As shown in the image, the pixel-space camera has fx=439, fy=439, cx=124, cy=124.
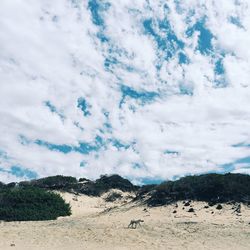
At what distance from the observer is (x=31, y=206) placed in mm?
42344

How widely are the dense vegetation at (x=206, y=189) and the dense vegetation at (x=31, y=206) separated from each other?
9060 millimetres

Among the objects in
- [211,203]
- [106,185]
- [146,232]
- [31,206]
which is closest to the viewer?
[146,232]

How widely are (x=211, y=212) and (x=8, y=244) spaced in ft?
53.0

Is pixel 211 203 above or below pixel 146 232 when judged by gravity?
above

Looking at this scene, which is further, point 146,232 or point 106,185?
point 106,185

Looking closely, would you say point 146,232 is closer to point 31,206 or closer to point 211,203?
point 211,203

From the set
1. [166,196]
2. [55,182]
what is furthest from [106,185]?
[166,196]

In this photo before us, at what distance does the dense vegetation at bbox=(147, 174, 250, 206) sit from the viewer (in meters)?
38.4

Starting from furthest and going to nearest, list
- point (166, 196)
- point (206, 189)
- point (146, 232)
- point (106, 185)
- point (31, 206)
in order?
point (106, 185)
point (31, 206)
point (166, 196)
point (206, 189)
point (146, 232)

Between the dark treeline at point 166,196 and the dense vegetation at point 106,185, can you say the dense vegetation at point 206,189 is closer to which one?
the dark treeline at point 166,196

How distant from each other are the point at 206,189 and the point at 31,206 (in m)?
16.7

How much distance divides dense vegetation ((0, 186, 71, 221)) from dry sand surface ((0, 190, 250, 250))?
4511mm

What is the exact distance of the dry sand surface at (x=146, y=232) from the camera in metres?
26.7

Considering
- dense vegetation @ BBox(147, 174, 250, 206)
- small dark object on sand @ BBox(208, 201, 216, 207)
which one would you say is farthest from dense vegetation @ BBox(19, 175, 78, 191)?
small dark object on sand @ BBox(208, 201, 216, 207)
